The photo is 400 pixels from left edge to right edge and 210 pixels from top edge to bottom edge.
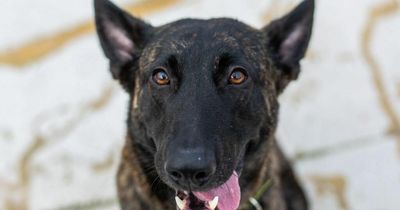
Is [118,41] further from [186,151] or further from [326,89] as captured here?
[326,89]

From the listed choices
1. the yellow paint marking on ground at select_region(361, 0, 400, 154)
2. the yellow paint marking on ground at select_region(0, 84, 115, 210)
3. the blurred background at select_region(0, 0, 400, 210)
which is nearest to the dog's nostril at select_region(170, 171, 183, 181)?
the blurred background at select_region(0, 0, 400, 210)

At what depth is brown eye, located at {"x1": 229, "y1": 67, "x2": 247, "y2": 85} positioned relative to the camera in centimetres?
410

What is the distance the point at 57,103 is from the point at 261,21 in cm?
191

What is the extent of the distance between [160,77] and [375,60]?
280cm

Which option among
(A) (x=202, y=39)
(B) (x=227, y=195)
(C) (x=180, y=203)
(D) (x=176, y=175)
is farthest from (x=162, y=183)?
(A) (x=202, y=39)


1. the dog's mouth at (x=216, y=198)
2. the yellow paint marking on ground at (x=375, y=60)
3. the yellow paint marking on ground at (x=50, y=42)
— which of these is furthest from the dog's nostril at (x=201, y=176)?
the yellow paint marking on ground at (x=50, y=42)

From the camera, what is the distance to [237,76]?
4117 millimetres

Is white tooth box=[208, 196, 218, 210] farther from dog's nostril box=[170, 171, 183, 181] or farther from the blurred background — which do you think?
the blurred background

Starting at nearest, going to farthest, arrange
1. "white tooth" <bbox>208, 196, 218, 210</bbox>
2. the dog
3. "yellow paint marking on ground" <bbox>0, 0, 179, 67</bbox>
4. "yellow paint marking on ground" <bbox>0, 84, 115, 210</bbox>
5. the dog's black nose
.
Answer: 1. the dog's black nose
2. the dog
3. "white tooth" <bbox>208, 196, 218, 210</bbox>
4. "yellow paint marking on ground" <bbox>0, 84, 115, 210</bbox>
5. "yellow paint marking on ground" <bbox>0, 0, 179, 67</bbox>

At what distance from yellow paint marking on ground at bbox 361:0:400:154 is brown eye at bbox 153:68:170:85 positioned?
8.64ft

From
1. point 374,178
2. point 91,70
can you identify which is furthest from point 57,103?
point 374,178

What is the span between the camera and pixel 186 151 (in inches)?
145

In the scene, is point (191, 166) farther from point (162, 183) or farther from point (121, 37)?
point (121, 37)

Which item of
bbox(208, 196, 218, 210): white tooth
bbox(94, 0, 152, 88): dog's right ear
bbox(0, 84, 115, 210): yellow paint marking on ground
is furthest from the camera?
bbox(0, 84, 115, 210): yellow paint marking on ground
